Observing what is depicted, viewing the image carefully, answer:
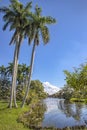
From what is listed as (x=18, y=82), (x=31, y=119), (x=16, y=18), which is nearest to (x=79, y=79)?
(x=31, y=119)

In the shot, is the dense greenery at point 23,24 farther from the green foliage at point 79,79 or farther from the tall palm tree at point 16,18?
the green foliage at point 79,79

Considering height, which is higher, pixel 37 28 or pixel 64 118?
pixel 37 28

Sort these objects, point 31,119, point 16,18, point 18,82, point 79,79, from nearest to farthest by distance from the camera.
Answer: point 79,79, point 31,119, point 16,18, point 18,82

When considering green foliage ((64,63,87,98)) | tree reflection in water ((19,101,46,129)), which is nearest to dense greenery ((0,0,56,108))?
tree reflection in water ((19,101,46,129))

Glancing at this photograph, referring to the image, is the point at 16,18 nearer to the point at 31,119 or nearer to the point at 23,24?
the point at 23,24

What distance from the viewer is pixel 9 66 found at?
3302 inches

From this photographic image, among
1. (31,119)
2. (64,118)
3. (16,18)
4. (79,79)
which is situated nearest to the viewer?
(79,79)

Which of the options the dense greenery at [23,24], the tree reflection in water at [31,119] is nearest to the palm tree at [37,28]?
the dense greenery at [23,24]

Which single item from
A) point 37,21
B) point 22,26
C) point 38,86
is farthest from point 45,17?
point 38,86

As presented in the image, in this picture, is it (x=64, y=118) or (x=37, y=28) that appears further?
(x=37, y=28)

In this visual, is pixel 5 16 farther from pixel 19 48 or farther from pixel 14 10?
pixel 19 48

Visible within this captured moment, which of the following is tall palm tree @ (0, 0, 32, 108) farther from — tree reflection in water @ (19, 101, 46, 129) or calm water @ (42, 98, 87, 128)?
calm water @ (42, 98, 87, 128)

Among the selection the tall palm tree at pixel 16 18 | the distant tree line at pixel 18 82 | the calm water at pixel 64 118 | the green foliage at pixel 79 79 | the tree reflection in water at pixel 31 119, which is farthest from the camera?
the distant tree line at pixel 18 82

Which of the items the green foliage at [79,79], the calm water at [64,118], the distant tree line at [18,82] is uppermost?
the distant tree line at [18,82]
